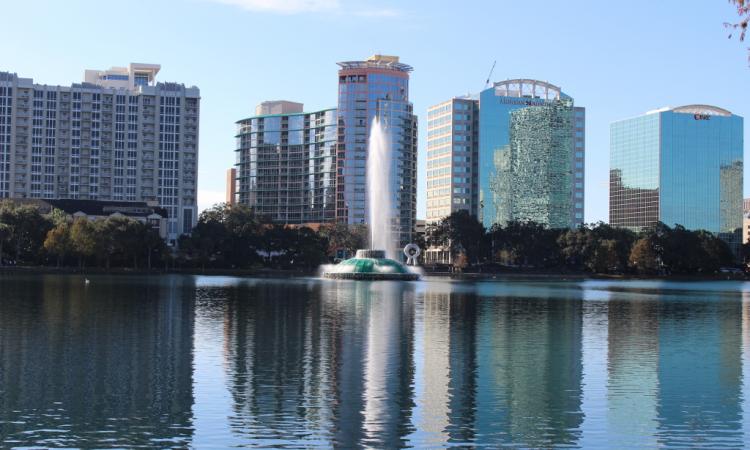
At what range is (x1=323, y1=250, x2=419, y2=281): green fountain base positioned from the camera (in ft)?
506

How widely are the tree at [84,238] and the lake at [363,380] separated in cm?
10529

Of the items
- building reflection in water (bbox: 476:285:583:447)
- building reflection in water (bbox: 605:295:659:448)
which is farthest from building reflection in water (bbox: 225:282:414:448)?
building reflection in water (bbox: 605:295:659:448)

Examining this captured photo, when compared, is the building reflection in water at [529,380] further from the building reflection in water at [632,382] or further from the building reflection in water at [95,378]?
the building reflection in water at [95,378]

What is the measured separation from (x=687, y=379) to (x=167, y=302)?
54.1 m

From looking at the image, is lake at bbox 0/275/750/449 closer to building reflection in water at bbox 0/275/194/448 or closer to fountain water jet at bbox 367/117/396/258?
building reflection in water at bbox 0/275/194/448

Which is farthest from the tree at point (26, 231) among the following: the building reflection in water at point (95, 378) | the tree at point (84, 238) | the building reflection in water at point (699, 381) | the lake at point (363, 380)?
the building reflection in water at point (699, 381)

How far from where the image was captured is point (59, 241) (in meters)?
176

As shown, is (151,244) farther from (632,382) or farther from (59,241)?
(632,382)

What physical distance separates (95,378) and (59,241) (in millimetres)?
147004

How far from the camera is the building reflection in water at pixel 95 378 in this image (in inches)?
1103

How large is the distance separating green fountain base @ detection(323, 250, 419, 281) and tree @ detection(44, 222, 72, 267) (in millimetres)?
52603

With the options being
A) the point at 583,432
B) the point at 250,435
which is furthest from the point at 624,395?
the point at 250,435

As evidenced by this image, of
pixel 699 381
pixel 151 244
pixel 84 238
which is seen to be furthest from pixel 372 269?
pixel 699 381

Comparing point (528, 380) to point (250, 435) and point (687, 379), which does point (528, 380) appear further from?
point (250, 435)
